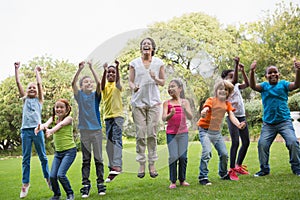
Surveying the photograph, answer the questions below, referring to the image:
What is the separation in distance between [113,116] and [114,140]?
24cm

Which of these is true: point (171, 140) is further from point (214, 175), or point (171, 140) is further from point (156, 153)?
point (214, 175)

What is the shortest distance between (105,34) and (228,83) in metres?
1.80

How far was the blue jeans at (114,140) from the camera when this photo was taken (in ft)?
13.7

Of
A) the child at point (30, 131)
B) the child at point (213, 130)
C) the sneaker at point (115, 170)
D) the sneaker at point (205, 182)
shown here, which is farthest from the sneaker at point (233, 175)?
the child at point (30, 131)

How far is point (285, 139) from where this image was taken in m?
5.51

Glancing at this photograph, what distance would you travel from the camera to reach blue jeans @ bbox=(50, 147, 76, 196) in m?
4.64

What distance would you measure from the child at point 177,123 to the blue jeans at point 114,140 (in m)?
0.48

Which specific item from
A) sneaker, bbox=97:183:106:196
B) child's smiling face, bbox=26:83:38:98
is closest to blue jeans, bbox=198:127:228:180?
sneaker, bbox=97:183:106:196

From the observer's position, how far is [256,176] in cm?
567

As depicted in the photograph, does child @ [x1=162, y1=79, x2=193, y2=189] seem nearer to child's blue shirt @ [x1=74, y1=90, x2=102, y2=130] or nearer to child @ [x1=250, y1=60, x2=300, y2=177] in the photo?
child's blue shirt @ [x1=74, y1=90, x2=102, y2=130]

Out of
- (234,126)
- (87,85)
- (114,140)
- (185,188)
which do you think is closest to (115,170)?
(114,140)

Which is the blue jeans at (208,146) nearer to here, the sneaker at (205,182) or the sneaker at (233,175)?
the sneaker at (205,182)

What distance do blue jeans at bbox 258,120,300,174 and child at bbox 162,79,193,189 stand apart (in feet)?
4.07

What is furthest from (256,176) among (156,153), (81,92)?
(81,92)
